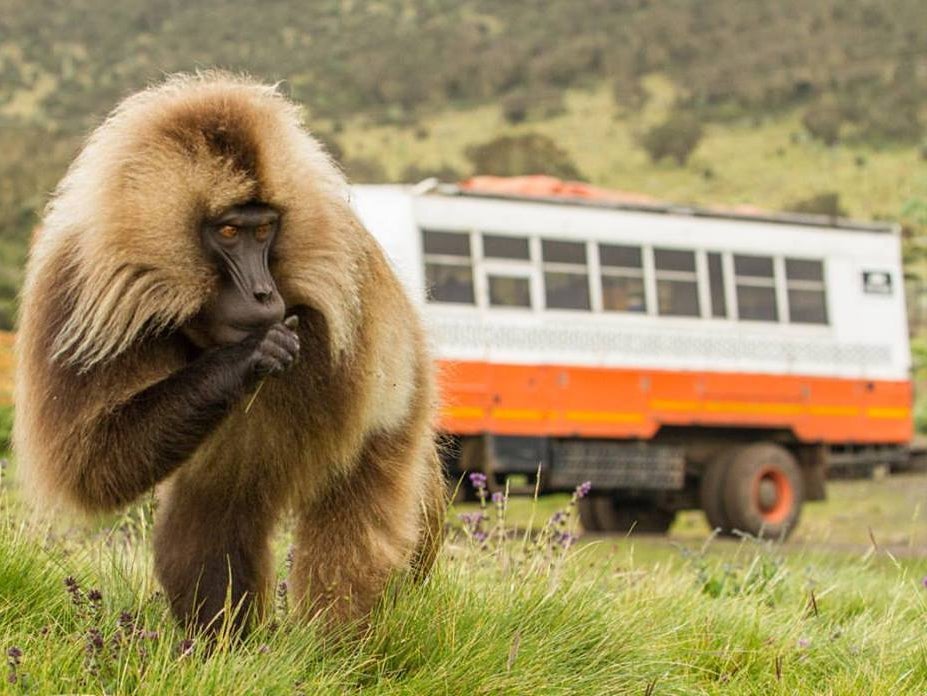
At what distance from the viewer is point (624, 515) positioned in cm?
1750

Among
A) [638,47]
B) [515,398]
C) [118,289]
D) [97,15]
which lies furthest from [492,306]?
[97,15]

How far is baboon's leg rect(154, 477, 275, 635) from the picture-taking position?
4660mm

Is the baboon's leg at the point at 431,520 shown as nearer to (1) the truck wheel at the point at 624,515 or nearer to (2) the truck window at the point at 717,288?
(2) the truck window at the point at 717,288

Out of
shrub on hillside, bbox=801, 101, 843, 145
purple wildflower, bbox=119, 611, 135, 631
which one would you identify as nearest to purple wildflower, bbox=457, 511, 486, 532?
purple wildflower, bbox=119, 611, 135, 631

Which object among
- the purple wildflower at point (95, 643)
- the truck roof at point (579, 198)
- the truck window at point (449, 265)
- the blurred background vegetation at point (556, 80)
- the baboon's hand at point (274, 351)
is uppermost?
the blurred background vegetation at point (556, 80)

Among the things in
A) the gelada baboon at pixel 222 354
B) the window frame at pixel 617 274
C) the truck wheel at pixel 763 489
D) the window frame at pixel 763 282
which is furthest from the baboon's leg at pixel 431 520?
the window frame at pixel 763 282

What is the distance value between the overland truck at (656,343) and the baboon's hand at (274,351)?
10.5m

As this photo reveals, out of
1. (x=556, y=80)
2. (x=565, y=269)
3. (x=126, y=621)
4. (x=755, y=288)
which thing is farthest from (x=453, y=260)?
(x=556, y=80)

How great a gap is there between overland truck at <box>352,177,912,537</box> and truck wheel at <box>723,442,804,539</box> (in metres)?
0.03

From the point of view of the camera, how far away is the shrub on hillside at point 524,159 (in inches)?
1757

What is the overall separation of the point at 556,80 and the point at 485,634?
57243 millimetres

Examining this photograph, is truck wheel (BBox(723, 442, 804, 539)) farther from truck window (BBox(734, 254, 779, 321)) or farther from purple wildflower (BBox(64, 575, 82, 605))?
purple wildflower (BBox(64, 575, 82, 605))

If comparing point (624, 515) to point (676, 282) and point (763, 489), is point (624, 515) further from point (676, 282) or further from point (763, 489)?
point (676, 282)

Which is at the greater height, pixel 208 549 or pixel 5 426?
pixel 5 426
